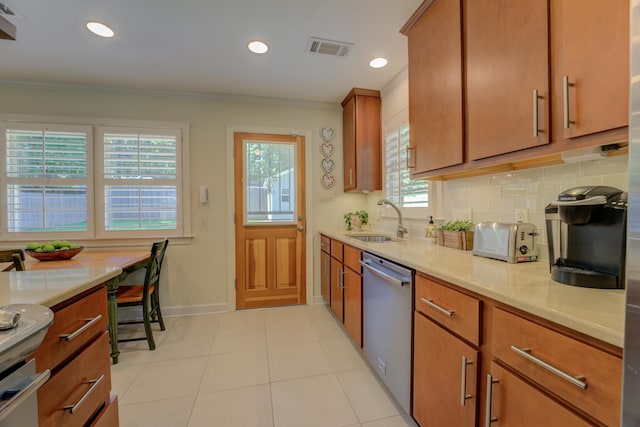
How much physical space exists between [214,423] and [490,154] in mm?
2037

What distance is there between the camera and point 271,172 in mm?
3260

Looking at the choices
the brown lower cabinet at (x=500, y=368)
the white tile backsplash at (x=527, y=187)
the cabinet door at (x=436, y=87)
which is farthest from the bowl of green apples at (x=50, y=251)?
the white tile backsplash at (x=527, y=187)

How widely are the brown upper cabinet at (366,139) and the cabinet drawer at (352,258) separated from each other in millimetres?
944

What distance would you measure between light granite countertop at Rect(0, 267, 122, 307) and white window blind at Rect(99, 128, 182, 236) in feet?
6.18

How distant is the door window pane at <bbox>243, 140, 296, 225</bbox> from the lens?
3.21 metres

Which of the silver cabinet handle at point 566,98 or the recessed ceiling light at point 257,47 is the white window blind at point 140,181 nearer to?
the recessed ceiling light at point 257,47

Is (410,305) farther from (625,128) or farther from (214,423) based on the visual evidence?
(214,423)

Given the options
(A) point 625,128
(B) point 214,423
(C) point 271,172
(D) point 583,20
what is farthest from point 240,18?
(B) point 214,423

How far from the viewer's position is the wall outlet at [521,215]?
1491mm

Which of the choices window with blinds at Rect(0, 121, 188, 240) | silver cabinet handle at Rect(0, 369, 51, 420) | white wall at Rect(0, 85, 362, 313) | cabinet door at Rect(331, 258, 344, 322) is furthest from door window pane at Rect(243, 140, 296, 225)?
silver cabinet handle at Rect(0, 369, 51, 420)

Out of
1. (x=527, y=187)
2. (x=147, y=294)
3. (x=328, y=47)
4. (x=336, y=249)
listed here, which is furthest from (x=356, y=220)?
(x=147, y=294)

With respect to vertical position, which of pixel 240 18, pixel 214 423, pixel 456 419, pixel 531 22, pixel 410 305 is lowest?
pixel 214 423

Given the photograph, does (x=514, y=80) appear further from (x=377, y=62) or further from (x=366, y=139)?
(x=366, y=139)

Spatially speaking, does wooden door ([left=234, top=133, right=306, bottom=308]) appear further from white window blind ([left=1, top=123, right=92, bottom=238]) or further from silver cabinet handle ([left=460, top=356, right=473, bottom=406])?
silver cabinet handle ([left=460, top=356, right=473, bottom=406])
